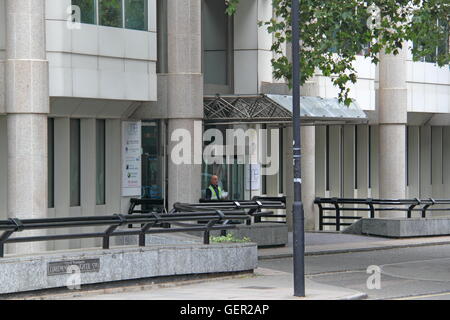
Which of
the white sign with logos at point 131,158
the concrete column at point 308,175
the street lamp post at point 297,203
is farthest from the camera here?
the concrete column at point 308,175

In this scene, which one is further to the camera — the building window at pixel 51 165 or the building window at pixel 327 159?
the building window at pixel 327 159

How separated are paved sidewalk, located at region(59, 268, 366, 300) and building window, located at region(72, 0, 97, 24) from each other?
10001mm

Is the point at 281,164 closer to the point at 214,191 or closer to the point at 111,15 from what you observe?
the point at 214,191

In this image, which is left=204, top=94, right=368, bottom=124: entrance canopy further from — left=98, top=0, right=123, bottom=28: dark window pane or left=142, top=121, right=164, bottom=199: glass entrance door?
left=98, top=0, right=123, bottom=28: dark window pane

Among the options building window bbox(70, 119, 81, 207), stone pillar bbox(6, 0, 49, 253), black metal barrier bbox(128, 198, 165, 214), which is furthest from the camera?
black metal barrier bbox(128, 198, 165, 214)

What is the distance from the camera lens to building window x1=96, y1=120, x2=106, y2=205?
99.2ft

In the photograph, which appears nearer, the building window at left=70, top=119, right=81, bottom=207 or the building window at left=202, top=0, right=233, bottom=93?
the building window at left=70, top=119, right=81, bottom=207

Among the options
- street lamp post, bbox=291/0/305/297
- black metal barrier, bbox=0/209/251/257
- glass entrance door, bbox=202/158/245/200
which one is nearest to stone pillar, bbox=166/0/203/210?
glass entrance door, bbox=202/158/245/200

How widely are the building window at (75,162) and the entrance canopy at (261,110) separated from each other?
3888mm

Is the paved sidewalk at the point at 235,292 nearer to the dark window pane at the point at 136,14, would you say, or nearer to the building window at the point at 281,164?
the dark window pane at the point at 136,14

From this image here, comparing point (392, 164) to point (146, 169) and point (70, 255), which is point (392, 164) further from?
point (70, 255)

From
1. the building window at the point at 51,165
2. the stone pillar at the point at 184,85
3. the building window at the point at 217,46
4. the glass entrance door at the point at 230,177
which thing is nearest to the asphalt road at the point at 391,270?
the stone pillar at the point at 184,85

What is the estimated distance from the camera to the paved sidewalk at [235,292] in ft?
55.1
